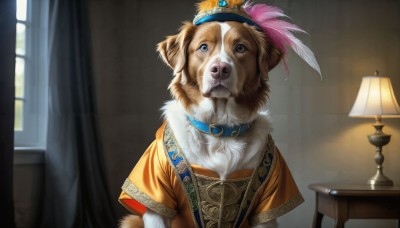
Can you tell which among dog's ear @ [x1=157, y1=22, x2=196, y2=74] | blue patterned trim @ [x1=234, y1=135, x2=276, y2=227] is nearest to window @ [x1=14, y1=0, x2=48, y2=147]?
dog's ear @ [x1=157, y1=22, x2=196, y2=74]

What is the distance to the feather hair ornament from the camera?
5.54ft

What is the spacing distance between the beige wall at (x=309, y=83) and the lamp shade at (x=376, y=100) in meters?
0.35

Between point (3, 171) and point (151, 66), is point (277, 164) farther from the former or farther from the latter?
point (151, 66)

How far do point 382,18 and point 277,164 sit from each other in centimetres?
221

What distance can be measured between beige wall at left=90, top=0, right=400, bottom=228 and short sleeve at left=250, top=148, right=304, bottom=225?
72.0 inches

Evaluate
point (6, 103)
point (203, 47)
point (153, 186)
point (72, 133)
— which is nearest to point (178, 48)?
point (203, 47)

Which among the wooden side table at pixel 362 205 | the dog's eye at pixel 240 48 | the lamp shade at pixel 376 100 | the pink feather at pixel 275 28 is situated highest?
the pink feather at pixel 275 28

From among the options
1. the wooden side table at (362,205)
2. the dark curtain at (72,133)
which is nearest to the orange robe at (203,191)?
the wooden side table at (362,205)

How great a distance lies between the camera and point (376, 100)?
3061 millimetres

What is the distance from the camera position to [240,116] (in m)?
1.69

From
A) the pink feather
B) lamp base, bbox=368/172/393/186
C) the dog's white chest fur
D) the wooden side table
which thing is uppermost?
the pink feather

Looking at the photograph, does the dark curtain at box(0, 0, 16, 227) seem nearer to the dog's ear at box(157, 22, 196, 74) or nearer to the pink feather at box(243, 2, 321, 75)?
the dog's ear at box(157, 22, 196, 74)

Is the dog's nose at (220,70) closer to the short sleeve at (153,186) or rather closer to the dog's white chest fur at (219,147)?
the dog's white chest fur at (219,147)

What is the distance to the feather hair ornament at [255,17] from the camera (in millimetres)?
1688
